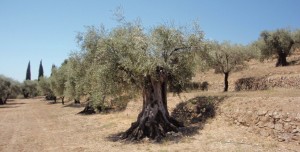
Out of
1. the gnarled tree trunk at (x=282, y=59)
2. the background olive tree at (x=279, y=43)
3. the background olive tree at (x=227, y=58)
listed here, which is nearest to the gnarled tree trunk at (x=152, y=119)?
the background olive tree at (x=227, y=58)

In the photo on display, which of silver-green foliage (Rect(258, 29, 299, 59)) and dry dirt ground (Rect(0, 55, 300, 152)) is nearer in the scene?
dry dirt ground (Rect(0, 55, 300, 152))

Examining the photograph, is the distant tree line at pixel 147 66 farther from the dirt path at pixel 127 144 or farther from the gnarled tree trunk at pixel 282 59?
the gnarled tree trunk at pixel 282 59

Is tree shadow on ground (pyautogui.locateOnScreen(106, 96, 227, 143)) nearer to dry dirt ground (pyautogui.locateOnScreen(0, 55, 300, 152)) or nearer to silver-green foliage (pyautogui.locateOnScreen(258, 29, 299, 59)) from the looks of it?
dry dirt ground (pyautogui.locateOnScreen(0, 55, 300, 152))

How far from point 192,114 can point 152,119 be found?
5.67 m

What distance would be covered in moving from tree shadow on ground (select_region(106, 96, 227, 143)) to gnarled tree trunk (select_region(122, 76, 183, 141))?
589 millimetres

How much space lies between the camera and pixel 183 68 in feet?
78.6

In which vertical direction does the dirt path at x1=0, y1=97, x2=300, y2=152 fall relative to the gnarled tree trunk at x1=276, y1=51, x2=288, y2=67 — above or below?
below

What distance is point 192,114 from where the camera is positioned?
88.1 ft

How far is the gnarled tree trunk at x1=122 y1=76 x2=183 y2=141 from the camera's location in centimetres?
2150

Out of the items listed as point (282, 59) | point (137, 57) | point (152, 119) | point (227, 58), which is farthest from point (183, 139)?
point (282, 59)

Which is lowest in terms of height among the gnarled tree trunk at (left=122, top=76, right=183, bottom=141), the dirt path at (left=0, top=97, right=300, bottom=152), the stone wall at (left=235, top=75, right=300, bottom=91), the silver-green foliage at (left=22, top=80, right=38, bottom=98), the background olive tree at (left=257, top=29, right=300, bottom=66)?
the dirt path at (left=0, top=97, right=300, bottom=152)

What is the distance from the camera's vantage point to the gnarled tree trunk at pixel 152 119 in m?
21.5

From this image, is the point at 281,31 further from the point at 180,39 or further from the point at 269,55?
the point at 180,39

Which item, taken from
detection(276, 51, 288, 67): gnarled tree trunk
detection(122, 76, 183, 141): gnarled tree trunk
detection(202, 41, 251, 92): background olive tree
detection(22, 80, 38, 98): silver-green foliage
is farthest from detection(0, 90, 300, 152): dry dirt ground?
detection(22, 80, 38, 98): silver-green foliage
